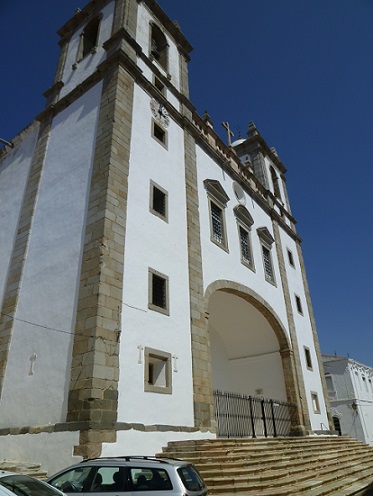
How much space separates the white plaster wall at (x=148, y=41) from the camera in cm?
1570

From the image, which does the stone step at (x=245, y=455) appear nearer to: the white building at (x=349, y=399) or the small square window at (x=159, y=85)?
the small square window at (x=159, y=85)

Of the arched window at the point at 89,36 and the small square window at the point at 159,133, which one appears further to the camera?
the arched window at the point at 89,36

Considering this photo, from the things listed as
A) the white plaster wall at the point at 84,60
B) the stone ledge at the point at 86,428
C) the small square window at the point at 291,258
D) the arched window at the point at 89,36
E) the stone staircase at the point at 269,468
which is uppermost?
the arched window at the point at 89,36

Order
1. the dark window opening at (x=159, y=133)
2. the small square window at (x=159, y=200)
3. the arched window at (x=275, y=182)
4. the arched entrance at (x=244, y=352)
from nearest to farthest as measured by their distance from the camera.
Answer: the small square window at (x=159, y=200)
the dark window opening at (x=159, y=133)
the arched entrance at (x=244, y=352)
the arched window at (x=275, y=182)

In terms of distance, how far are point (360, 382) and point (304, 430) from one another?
2090 cm

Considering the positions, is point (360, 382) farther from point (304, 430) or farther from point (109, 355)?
point (109, 355)

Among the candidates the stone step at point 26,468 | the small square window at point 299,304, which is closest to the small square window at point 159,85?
the small square window at point 299,304

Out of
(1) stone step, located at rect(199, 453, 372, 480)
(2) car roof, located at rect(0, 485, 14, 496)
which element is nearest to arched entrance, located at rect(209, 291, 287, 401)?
(1) stone step, located at rect(199, 453, 372, 480)

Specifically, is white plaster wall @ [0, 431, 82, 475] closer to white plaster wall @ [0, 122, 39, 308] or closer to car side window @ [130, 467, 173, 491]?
car side window @ [130, 467, 173, 491]


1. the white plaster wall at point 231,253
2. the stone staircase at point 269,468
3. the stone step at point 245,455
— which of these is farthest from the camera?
the white plaster wall at point 231,253

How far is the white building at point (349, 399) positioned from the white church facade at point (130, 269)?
1433cm

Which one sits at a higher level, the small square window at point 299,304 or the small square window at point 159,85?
the small square window at point 159,85

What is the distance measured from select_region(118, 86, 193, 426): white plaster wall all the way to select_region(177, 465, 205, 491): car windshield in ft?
11.2

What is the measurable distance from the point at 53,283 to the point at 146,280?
2426mm
